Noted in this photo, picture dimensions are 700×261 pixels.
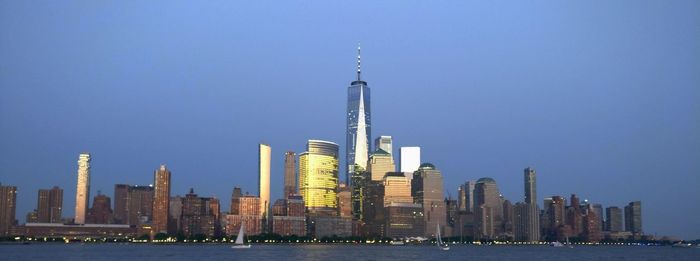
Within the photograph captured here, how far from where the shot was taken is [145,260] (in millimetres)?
152000

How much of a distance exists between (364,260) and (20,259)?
64.0 m

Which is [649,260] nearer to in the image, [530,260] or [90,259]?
[530,260]

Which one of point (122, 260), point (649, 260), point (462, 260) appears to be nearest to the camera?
point (122, 260)

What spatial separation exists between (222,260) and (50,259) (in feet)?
108

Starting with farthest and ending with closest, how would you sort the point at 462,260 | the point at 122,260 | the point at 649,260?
the point at 649,260 < the point at 462,260 < the point at 122,260

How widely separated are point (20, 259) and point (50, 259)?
5.96 m

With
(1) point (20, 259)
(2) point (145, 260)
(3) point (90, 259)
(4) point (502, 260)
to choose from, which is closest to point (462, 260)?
(4) point (502, 260)

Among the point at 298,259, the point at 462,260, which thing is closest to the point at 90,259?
the point at 298,259

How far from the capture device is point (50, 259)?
158 m

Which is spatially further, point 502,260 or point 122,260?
point 502,260

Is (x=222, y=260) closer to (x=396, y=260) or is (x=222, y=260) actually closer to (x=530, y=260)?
(x=396, y=260)

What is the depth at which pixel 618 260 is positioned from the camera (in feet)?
570

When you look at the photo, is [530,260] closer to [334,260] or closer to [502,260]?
[502,260]

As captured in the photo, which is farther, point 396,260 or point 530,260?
point 530,260
